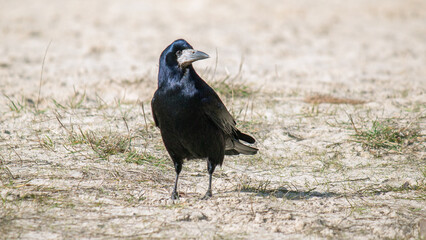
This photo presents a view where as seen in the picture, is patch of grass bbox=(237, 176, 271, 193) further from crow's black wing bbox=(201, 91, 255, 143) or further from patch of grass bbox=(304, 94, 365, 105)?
patch of grass bbox=(304, 94, 365, 105)

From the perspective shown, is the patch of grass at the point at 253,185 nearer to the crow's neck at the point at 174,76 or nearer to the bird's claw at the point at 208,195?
the bird's claw at the point at 208,195

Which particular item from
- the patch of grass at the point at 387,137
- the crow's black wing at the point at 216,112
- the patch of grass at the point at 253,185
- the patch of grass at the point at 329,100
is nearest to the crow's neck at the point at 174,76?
the crow's black wing at the point at 216,112

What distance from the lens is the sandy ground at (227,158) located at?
3385 mm

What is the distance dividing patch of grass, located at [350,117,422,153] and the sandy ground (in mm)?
67

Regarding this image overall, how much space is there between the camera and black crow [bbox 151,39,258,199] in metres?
3.70

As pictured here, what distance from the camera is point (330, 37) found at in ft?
32.2

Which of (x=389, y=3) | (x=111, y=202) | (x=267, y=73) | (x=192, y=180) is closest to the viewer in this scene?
(x=111, y=202)

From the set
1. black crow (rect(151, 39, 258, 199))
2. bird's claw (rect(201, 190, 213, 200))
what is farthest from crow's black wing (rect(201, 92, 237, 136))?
bird's claw (rect(201, 190, 213, 200))

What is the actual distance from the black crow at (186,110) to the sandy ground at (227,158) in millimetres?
313

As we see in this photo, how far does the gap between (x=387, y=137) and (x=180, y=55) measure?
79.0 inches

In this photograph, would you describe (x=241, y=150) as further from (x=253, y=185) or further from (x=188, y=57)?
(x=188, y=57)

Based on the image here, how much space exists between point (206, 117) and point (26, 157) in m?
1.45

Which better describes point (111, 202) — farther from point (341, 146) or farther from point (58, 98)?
point (58, 98)

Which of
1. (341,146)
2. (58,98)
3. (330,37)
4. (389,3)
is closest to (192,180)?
(341,146)
